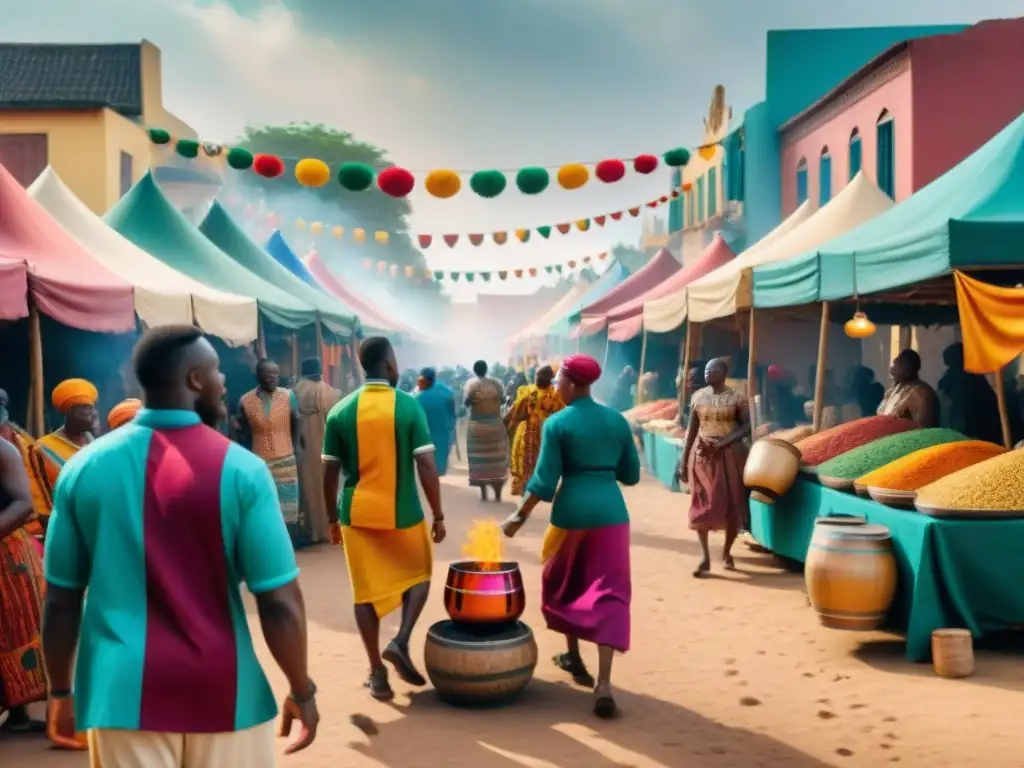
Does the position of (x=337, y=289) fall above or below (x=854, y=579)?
above

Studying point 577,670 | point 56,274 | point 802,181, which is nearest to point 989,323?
point 577,670

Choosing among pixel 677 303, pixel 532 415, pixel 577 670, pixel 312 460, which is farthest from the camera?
pixel 677 303

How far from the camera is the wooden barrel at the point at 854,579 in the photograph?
5898 mm

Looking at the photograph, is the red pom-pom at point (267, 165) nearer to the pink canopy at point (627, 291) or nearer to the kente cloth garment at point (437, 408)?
the kente cloth garment at point (437, 408)

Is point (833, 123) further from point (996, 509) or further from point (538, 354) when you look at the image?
point (538, 354)

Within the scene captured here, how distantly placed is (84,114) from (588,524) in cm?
2248

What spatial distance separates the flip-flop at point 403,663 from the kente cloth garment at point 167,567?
9.96 feet

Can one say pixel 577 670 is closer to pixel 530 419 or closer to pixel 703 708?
pixel 703 708

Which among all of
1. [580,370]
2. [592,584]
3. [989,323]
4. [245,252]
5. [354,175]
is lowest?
[592,584]

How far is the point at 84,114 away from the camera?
2386cm

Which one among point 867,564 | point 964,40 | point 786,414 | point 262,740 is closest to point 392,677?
point 867,564

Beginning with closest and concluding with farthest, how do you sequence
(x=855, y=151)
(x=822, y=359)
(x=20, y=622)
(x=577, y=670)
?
1. (x=20, y=622)
2. (x=577, y=670)
3. (x=822, y=359)
4. (x=855, y=151)

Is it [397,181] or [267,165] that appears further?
[267,165]

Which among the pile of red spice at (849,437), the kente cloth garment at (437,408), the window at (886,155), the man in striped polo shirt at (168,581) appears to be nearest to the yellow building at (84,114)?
the kente cloth garment at (437,408)
